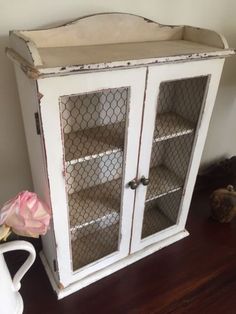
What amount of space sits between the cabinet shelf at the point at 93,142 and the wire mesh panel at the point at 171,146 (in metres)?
0.15

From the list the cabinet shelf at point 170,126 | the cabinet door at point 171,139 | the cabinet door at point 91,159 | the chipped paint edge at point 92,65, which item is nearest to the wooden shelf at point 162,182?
the cabinet door at point 171,139

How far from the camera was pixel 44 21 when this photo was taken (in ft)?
2.92

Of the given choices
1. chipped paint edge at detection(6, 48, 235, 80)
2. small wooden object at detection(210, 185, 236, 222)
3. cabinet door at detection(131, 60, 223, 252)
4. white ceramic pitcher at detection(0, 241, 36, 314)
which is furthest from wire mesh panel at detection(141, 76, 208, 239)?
white ceramic pitcher at detection(0, 241, 36, 314)

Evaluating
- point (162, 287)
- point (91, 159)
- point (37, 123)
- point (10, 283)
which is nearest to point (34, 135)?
point (37, 123)

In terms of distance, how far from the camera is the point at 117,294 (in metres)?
1.16

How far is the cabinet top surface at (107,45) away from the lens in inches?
27.5

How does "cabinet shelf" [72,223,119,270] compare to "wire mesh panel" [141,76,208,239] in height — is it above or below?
below

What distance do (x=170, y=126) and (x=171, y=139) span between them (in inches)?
5.7

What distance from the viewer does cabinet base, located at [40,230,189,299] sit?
1141mm

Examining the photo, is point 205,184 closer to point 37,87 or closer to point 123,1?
point 123,1

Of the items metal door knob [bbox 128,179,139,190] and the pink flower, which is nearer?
the pink flower

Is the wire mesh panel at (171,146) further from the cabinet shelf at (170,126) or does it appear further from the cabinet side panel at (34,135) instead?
the cabinet side panel at (34,135)

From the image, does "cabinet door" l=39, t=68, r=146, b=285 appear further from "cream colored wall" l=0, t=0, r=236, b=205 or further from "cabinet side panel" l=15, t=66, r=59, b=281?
"cream colored wall" l=0, t=0, r=236, b=205

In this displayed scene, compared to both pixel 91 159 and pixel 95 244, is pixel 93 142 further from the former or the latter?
pixel 95 244
